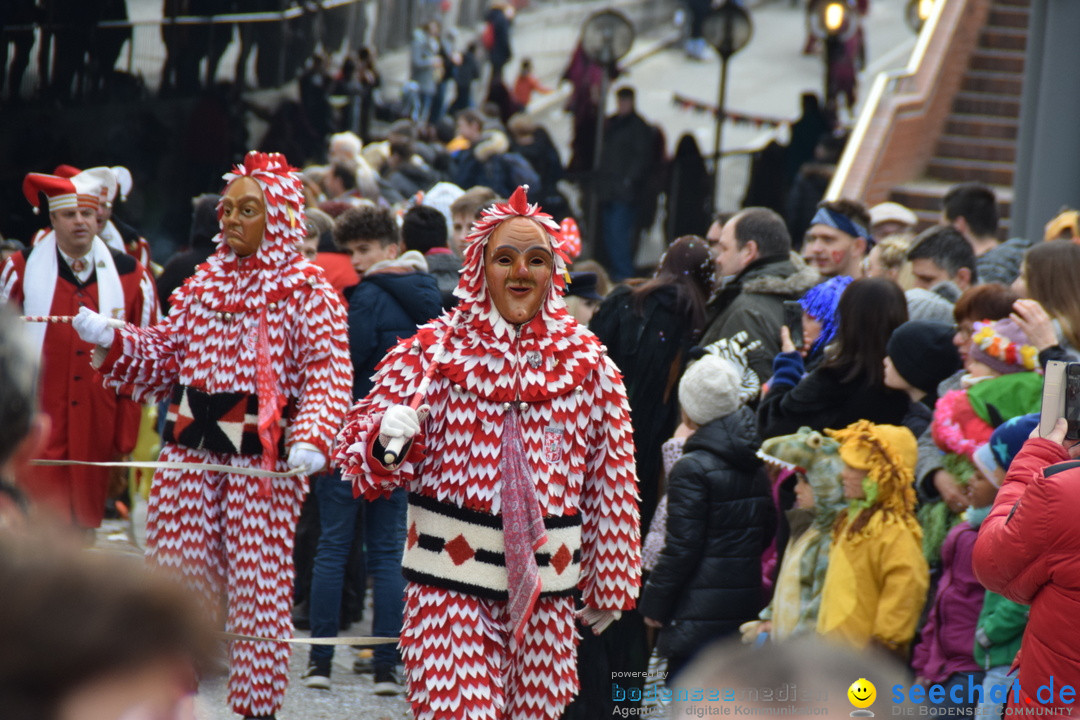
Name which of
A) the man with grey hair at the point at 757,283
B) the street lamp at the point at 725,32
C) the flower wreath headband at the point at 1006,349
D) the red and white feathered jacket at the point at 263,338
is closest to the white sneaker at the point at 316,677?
the red and white feathered jacket at the point at 263,338

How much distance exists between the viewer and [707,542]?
582cm

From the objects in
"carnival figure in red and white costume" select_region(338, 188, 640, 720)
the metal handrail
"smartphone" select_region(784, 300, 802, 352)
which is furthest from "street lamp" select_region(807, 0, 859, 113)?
"carnival figure in red and white costume" select_region(338, 188, 640, 720)

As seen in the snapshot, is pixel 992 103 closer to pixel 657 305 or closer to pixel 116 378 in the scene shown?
pixel 657 305

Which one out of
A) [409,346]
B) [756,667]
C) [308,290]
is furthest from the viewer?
[308,290]

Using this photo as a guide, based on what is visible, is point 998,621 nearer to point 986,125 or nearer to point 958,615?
point 958,615

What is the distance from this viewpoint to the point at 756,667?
1.85 metres

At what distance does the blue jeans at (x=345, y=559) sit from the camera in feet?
21.9

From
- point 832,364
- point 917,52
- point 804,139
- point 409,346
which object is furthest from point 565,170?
point 409,346

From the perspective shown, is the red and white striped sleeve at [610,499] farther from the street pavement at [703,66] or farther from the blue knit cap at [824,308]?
the street pavement at [703,66]

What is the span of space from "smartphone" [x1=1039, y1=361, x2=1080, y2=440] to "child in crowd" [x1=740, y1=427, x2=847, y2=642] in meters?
1.42

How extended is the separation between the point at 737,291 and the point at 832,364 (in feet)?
3.85

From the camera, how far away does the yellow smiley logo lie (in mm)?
1902

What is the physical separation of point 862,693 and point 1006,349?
12.2 feet

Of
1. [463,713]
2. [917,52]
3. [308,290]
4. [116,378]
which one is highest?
[917,52]
